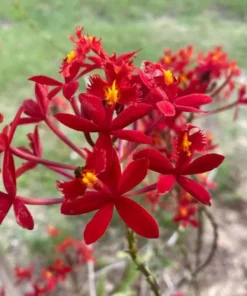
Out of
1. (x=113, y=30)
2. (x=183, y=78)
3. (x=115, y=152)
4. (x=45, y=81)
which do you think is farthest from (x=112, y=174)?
(x=113, y=30)

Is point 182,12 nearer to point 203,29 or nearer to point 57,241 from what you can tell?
point 203,29

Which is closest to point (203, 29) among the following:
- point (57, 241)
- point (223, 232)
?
point (223, 232)

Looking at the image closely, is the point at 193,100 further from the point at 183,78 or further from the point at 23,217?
Answer: the point at 183,78

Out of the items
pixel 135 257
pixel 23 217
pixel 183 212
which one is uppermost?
pixel 23 217

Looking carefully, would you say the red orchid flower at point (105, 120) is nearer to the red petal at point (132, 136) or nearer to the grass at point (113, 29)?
the red petal at point (132, 136)

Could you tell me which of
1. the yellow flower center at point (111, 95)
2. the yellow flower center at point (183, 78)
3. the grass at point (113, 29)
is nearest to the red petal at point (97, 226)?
the yellow flower center at point (111, 95)

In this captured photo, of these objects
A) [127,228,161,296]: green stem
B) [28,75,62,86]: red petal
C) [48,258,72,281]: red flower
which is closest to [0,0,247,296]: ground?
[48,258,72,281]: red flower
